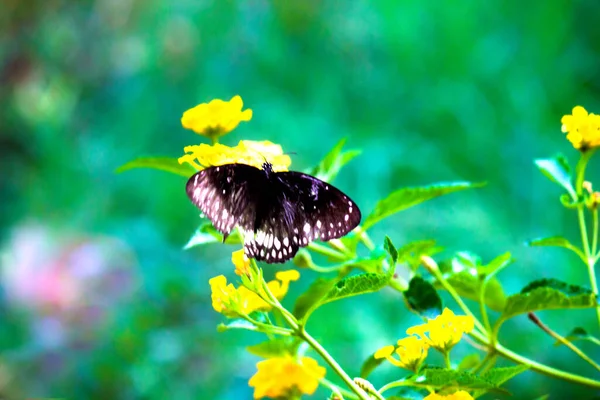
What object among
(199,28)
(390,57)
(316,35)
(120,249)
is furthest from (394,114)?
(120,249)

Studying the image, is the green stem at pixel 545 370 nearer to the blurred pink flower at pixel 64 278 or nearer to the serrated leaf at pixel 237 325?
the serrated leaf at pixel 237 325

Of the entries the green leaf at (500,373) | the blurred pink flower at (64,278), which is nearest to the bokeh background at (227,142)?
the blurred pink flower at (64,278)

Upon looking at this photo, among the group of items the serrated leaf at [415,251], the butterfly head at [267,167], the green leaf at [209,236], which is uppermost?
the butterfly head at [267,167]

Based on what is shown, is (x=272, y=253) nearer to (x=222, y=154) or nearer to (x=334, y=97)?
(x=222, y=154)

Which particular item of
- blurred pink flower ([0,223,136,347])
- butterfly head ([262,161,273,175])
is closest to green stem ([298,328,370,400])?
butterfly head ([262,161,273,175])

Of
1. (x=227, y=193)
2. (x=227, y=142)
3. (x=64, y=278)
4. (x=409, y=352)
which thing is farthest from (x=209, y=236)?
(x=64, y=278)

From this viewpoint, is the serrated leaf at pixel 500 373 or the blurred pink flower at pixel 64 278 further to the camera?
the blurred pink flower at pixel 64 278

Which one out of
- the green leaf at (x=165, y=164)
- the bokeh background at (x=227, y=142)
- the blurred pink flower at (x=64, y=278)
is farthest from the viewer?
the blurred pink flower at (x=64, y=278)
